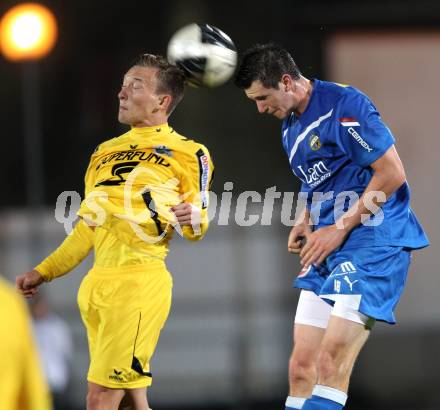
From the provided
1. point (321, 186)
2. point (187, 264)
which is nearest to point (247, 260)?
point (187, 264)

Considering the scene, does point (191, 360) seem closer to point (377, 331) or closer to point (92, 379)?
point (377, 331)

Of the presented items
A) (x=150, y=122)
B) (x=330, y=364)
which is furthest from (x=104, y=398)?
(x=150, y=122)

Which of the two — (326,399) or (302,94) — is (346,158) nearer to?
(302,94)

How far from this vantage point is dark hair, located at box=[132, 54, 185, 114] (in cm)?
471

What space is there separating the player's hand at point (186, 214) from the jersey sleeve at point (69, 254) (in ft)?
1.42

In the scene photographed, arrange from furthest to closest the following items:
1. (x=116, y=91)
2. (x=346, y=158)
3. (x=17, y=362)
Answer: (x=116, y=91) < (x=346, y=158) < (x=17, y=362)

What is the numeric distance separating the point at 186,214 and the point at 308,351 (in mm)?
801

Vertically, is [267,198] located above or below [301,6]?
below

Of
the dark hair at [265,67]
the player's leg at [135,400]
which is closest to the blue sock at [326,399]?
the player's leg at [135,400]

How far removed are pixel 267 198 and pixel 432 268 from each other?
1.75m

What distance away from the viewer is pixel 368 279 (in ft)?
14.7

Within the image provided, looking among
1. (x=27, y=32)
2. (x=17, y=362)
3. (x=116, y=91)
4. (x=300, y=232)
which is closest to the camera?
(x=17, y=362)

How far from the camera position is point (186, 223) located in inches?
179

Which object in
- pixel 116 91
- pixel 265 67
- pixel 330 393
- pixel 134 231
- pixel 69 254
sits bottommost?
pixel 330 393
